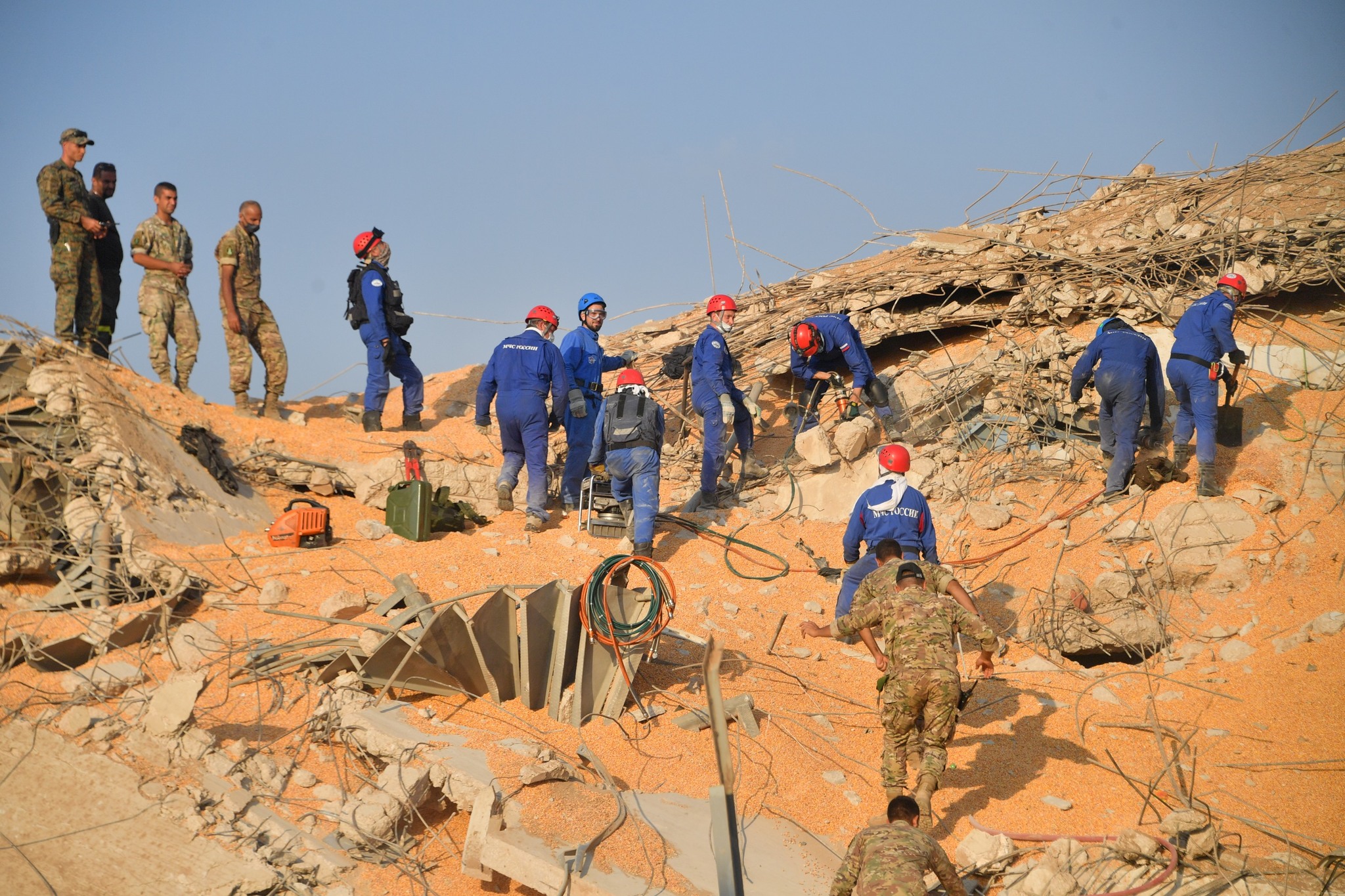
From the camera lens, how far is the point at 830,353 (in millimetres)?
10195

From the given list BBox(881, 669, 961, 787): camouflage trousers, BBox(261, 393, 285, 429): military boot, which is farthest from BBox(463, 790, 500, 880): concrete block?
BBox(261, 393, 285, 429): military boot

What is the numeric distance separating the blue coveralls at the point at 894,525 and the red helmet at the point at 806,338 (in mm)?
3083

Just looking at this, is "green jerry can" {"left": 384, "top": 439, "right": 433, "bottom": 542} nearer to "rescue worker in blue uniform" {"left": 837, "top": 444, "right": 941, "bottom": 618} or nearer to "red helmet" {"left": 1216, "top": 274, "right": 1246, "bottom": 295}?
"rescue worker in blue uniform" {"left": 837, "top": 444, "right": 941, "bottom": 618}

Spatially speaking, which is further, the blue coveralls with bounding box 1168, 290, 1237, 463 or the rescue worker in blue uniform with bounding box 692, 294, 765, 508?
the rescue worker in blue uniform with bounding box 692, 294, 765, 508

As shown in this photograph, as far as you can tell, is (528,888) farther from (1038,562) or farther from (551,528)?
(1038,562)

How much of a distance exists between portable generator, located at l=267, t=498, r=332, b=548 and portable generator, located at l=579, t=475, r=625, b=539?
2.17 m

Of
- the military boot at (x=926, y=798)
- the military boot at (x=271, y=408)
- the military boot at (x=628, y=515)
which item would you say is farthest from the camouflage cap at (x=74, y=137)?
the military boot at (x=926, y=798)

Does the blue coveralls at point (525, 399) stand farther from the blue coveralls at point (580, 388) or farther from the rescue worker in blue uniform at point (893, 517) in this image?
the rescue worker in blue uniform at point (893, 517)

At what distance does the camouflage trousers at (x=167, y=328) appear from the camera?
952 centimetres

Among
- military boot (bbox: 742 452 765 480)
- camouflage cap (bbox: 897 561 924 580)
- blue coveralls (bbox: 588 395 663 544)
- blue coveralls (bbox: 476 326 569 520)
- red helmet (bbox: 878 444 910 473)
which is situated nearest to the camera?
camouflage cap (bbox: 897 561 924 580)

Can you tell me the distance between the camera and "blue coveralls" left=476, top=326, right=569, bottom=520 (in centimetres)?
888

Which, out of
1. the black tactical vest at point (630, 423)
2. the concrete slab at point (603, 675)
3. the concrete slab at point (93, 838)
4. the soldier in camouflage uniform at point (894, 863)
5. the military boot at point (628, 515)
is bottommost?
the concrete slab at point (93, 838)

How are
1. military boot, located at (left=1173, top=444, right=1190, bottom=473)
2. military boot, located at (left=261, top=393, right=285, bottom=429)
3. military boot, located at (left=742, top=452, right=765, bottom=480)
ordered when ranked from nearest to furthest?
military boot, located at (left=1173, top=444, right=1190, bottom=473)
military boot, located at (left=742, top=452, right=765, bottom=480)
military boot, located at (left=261, top=393, right=285, bottom=429)

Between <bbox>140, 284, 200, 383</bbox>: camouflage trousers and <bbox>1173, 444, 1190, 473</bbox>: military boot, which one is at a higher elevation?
<bbox>140, 284, 200, 383</bbox>: camouflage trousers
